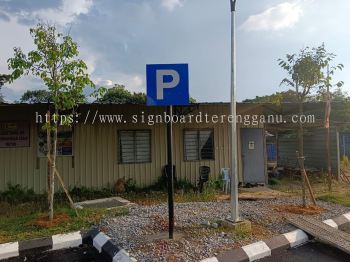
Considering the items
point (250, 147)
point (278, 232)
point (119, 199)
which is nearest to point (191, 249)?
point (278, 232)

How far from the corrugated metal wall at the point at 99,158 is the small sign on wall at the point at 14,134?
128mm

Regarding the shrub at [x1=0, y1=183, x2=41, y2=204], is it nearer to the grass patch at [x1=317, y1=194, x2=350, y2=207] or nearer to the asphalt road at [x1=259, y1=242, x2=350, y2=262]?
the asphalt road at [x1=259, y1=242, x2=350, y2=262]

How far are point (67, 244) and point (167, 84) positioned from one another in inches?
121

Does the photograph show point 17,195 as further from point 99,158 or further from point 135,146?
point 135,146

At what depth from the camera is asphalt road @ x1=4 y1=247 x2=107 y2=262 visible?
16.8 feet

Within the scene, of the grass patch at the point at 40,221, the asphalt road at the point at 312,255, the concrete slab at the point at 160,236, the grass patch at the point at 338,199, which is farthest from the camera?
the grass patch at the point at 338,199

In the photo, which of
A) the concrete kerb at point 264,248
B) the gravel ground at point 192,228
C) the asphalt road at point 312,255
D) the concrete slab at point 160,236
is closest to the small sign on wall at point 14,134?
the gravel ground at point 192,228

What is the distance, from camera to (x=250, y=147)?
1240 centimetres

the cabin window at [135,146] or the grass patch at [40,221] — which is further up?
the cabin window at [135,146]

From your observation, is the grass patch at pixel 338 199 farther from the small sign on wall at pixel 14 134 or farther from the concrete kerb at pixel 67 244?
the small sign on wall at pixel 14 134

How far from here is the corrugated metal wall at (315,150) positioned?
1396cm

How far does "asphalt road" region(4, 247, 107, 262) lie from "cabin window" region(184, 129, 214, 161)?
22.0 ft

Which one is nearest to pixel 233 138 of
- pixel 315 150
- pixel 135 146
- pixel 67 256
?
pixel 67 256

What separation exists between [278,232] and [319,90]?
3739 millimetres
